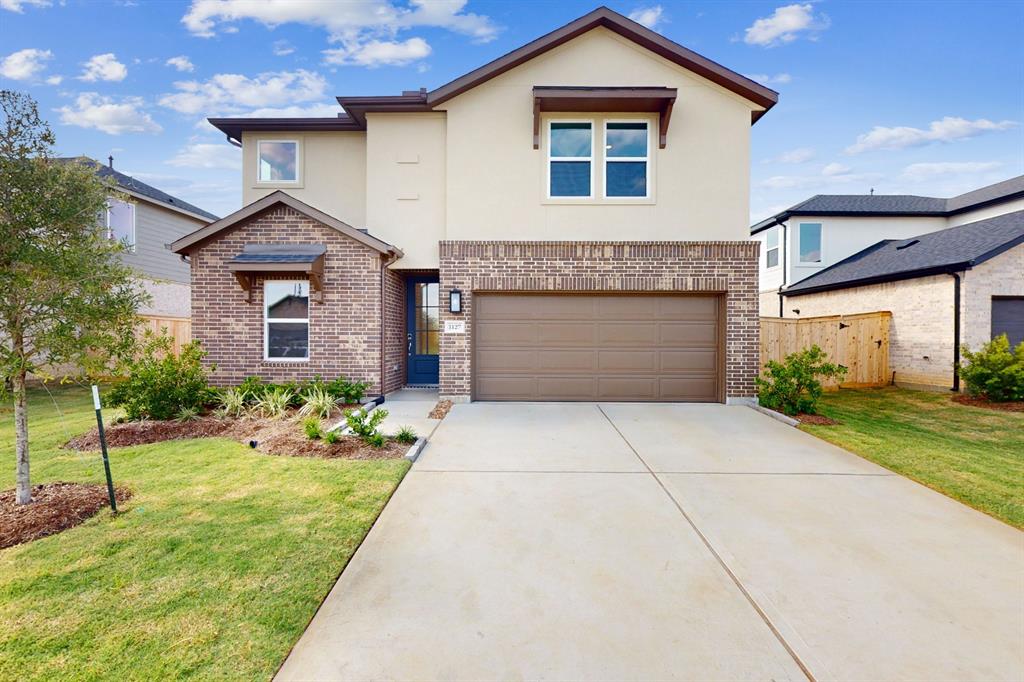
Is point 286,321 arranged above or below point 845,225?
below

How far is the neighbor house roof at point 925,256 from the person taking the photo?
11.0 m

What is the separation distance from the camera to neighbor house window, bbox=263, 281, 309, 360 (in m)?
9.77

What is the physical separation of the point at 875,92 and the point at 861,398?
1301 centimetres

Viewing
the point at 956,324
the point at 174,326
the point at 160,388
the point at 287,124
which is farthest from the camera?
the point at 174,326

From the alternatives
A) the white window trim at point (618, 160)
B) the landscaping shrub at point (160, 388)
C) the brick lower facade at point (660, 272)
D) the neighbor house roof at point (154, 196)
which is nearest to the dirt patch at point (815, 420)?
the brick lower facade at point (660, 272)

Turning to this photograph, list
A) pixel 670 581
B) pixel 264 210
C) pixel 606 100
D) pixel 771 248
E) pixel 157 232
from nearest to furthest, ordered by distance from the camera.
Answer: pixel 670 581, pixel 606 100, pixel 264 210, pixel 157 232, pixel 771 248

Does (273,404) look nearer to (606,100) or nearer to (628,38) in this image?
(606,100)

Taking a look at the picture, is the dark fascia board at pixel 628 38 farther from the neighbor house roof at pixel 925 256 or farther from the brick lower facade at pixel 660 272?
the neighbor house roof at pixel 925 256

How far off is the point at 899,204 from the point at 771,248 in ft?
18.0

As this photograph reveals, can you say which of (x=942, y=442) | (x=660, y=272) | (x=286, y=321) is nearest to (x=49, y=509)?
(x=286, y=321)

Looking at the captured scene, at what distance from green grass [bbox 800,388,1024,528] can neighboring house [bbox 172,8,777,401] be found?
240 cm

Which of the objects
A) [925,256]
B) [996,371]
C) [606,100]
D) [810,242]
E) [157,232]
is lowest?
[996,371]

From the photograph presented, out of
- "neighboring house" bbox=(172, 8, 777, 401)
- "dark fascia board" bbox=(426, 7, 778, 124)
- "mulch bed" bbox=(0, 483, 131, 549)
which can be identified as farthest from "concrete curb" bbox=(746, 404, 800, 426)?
"mulch bed" bbox=(0, 483, 131, 549)

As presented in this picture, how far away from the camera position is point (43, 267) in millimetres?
3895
